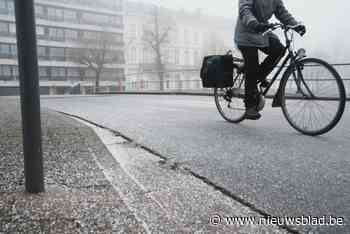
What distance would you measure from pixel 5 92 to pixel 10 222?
150ft

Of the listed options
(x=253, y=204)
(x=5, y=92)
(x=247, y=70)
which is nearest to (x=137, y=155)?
(x=253, y=204)

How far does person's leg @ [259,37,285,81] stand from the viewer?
3135 millimetres

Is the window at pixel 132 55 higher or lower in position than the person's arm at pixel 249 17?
higher

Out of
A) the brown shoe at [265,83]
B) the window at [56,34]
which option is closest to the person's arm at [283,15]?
the brown shoe at [265,83]

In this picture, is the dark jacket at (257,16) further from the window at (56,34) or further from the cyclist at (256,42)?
the window at (56,34)

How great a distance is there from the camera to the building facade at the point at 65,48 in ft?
137

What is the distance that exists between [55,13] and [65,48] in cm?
486

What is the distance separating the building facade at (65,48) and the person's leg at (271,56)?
39.3 metres

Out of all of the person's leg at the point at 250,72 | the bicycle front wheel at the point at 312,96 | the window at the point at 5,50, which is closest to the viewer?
Result: the bicycle front wheel at the point at 312,96

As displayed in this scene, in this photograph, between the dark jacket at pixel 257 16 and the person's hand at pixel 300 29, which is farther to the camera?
the dark jacket at pixel 257 16

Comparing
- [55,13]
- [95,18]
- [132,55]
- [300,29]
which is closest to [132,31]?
[132,55]

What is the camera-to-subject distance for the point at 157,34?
35.1 metres

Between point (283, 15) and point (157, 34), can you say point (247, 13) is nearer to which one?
point (283, 15)

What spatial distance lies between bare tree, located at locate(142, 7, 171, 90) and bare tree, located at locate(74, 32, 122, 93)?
647 centimetres
